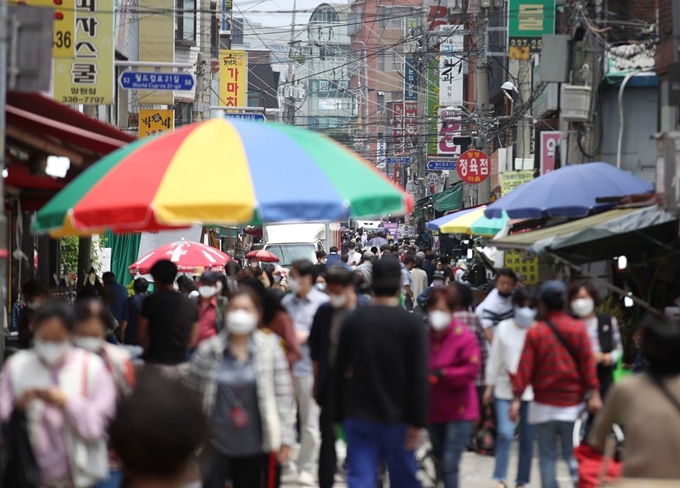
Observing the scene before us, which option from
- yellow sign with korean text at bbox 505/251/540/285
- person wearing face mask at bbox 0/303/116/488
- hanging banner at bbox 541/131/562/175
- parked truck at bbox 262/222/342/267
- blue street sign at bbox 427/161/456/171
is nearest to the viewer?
person wearing face mask at bbox 0/303/116/488

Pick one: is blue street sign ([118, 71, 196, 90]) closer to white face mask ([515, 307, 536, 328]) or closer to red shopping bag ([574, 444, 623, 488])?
white face mask ([515, 307, 536, 328])

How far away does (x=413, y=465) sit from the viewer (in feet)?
23.6

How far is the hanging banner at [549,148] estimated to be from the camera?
21.0m

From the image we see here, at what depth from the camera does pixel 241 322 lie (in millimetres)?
6691

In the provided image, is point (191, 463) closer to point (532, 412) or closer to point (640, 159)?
point (532, 412)

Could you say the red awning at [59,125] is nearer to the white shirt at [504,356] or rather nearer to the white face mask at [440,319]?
the white face mask at [440,319]

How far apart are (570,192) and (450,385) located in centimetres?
719

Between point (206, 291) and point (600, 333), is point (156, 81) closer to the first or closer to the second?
point (206, 291)

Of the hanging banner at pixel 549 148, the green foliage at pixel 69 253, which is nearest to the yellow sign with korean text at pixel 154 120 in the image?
the green foliage at pixel 69 253

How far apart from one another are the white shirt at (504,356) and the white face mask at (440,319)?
1.42m

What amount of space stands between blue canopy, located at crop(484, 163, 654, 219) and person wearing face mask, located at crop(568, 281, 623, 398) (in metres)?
4.81

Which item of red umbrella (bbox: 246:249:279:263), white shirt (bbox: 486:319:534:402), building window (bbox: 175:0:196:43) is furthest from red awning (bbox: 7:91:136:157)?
building window (bbox: 175:0:196:43)

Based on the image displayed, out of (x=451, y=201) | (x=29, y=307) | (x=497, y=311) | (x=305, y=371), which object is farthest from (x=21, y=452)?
(x=451, y=201)

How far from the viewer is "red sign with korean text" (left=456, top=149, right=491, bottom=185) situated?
1187 inches
